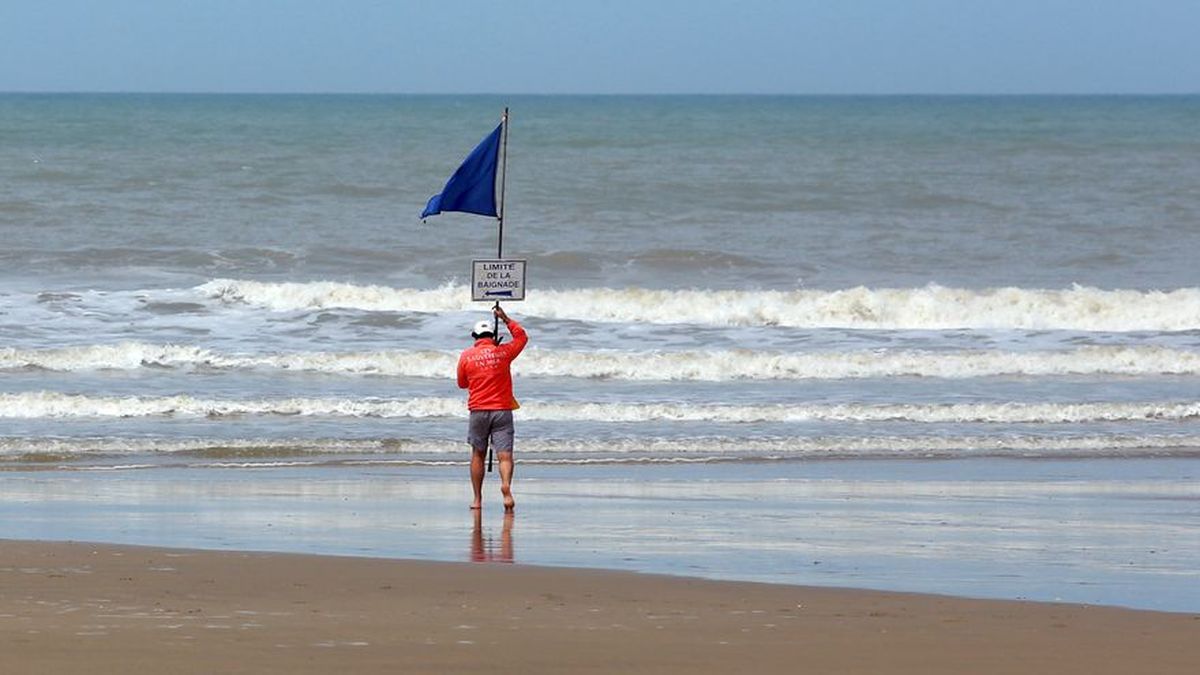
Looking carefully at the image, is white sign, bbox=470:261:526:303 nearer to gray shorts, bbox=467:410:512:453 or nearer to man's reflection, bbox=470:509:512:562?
gray shorts, bbox=467:410:512:453

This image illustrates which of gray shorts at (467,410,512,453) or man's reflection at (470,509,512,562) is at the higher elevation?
gray shorts at (467,410,512,453)

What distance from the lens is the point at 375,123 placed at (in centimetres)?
7969

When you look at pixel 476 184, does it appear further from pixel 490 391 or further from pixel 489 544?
pixel 489 544

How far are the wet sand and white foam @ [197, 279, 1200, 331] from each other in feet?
46.6

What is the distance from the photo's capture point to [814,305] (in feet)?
76.2

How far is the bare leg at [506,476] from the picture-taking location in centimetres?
1112

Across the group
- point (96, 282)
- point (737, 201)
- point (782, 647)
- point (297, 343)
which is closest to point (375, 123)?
point (737, 201)

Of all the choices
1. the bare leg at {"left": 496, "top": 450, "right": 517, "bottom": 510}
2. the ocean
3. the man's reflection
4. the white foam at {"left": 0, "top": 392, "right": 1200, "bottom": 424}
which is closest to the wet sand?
the man's reflection

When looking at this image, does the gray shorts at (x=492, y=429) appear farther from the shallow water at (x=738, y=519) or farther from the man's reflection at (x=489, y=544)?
the man's reflection at (x=489, y=544)

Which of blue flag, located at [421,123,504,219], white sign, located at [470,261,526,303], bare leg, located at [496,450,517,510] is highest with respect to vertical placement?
blue flag, located at [421,123,504,219]

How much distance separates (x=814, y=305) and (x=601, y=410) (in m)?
7.82

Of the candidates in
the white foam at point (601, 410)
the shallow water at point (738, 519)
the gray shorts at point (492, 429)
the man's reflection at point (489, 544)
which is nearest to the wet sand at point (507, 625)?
the man's reflection at point (489, 544)

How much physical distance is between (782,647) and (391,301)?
17.2 m

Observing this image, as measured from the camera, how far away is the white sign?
11.5 meters
